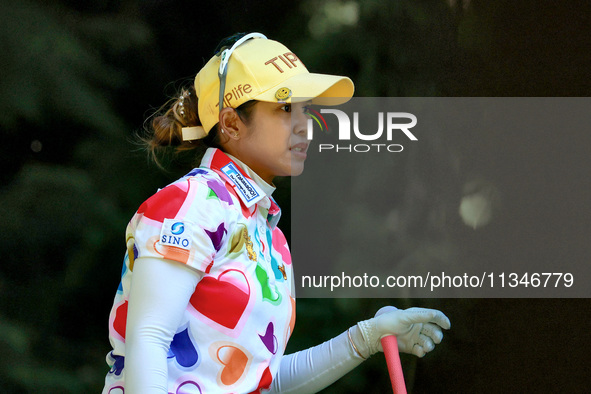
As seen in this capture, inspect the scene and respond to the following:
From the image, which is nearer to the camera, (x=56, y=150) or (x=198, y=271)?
(x=198, y=271)

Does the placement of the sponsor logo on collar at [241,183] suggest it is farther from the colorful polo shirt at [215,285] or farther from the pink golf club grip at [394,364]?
the pink golf club grip at [394,364]

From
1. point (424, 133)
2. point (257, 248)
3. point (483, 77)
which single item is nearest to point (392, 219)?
point (424, 133)

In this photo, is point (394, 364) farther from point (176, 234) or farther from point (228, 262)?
point (176, 234)

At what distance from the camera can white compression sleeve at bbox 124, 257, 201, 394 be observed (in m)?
1.11

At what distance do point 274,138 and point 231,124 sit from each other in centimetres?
8

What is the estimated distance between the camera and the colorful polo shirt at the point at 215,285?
1173 millimetres

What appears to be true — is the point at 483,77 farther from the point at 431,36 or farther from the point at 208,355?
the point at 208,355

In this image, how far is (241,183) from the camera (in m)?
1.34

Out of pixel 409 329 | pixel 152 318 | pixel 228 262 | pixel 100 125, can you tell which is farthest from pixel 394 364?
pixel 100 125

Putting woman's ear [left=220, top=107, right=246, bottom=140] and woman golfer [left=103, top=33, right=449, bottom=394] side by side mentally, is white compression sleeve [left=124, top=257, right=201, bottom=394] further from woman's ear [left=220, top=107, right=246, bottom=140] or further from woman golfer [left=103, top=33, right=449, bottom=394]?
woman's ear [left=220, top=107, right=246, bottom=140]

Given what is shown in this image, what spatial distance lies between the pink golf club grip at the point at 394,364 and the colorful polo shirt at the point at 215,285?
0.22 meters

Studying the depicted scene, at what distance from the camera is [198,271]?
3.86 ft

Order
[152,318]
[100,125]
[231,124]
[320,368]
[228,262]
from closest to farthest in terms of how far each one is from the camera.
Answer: [152,318] < [228,262] < [231,124] < [320,368] < [100,125]

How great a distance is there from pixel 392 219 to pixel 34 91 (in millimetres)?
1084
